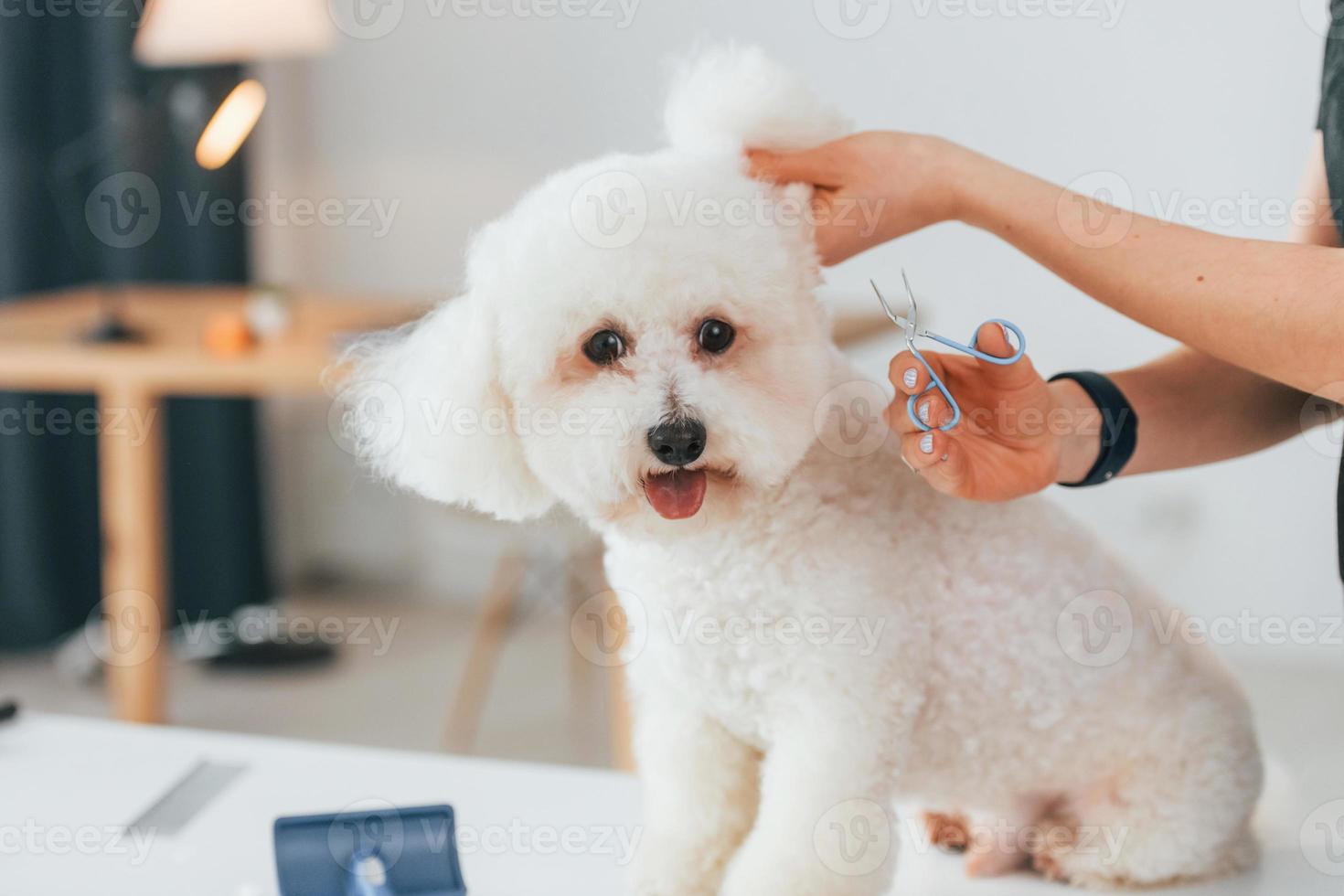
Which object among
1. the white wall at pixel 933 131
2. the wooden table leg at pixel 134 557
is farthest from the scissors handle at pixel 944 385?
the wooden table leg at pixel 134 557

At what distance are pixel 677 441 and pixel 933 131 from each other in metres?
1.34

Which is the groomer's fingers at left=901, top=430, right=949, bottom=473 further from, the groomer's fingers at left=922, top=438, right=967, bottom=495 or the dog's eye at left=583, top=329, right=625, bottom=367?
the dog's eye at left=583, top=329, right=625, bottom=367

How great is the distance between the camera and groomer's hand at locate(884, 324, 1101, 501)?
857 millimetres

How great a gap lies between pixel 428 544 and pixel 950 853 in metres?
2.52

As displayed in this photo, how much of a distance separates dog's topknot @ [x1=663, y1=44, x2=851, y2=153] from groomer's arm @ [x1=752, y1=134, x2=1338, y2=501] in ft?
0.06

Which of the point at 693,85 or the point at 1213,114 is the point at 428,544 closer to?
the point at 1213,114

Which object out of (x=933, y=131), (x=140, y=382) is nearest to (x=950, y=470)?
(x=933, y=131)

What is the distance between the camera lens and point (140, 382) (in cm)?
232

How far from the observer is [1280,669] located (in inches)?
107

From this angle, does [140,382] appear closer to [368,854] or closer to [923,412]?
[368,854]

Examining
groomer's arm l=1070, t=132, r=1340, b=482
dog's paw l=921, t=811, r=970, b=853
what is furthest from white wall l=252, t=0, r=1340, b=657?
dog's paw l=921, t=811, r=970, b=853

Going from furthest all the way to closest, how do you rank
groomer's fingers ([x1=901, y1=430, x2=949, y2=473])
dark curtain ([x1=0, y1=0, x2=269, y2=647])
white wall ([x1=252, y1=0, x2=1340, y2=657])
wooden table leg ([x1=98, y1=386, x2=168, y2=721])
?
dark curtain ([x1=0, y1=0, x2=269, y2=647])
wooden table leg ([x1=98, y1=386, x2=168, y2=721])
white wall ([x1=252, y1=0, x2=1340, y2=657])
groomer's fingers ([x1=901, y1=430, x2=949, y2=473])

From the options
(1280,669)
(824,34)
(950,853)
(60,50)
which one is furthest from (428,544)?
(950,853)

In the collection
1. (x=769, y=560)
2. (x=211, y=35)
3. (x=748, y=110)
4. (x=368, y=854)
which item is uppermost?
(x=211, y=35)
